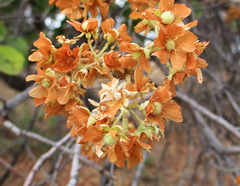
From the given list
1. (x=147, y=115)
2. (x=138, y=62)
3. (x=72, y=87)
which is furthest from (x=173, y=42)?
(x=72, y=87)

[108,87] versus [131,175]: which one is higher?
[108,87]

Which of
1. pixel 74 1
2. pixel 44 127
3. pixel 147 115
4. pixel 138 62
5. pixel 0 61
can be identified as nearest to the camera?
pixel 147 115

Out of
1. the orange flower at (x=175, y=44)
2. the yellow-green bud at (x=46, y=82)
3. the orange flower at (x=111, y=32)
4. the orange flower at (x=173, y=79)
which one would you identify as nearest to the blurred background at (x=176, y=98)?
the orange flower at (x=173, y=79)

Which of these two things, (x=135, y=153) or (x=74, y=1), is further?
(x=74, y=1)

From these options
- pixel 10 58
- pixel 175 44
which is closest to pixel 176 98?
pixel 175 44

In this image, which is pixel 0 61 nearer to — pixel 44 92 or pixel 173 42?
pixel 44 92

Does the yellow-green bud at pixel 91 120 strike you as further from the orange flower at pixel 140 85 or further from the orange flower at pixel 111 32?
the orange flower at pixel 111 32

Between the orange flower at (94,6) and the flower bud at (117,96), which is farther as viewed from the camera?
the orange flower at (94,6)

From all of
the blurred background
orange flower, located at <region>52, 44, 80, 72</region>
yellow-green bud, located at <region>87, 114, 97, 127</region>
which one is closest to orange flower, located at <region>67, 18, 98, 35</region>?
orange flower, located at <region>52, 44, 80, 72</region>
